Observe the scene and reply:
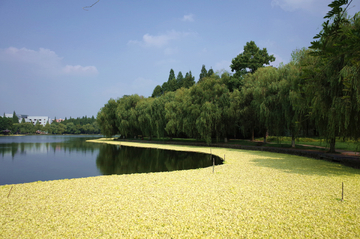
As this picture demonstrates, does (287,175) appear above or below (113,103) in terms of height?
below

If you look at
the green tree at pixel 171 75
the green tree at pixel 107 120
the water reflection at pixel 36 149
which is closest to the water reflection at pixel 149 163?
the water reflection at pixel 36 149

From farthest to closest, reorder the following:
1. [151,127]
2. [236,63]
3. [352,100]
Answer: [236,63] → [151,127] → [352,100]

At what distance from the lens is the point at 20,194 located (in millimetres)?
6426

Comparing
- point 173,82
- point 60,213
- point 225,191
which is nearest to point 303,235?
point 225,191

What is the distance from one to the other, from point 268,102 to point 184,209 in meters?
16.1

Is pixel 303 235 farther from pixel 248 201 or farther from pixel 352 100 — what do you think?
pixel 352 100

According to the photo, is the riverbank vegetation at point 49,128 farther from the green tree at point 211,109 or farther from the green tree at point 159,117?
the green tree at point 211,109

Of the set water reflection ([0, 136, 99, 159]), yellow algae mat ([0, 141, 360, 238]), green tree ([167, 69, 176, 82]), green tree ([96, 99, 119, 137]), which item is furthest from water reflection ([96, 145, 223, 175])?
green tree ([167, 69, 176, 82])

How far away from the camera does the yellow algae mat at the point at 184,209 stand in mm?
4043

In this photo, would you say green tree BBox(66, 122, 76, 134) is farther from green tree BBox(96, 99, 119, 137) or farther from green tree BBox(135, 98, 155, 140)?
green tree BBox(135, 98, 155, 140)

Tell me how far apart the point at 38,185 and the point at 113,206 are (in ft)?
13.6

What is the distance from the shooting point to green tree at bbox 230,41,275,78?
34.2 metres

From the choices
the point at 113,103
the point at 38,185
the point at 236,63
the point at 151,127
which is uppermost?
the point at 236,63

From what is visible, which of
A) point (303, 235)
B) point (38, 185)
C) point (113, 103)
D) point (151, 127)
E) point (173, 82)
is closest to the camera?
point (303, 235)
